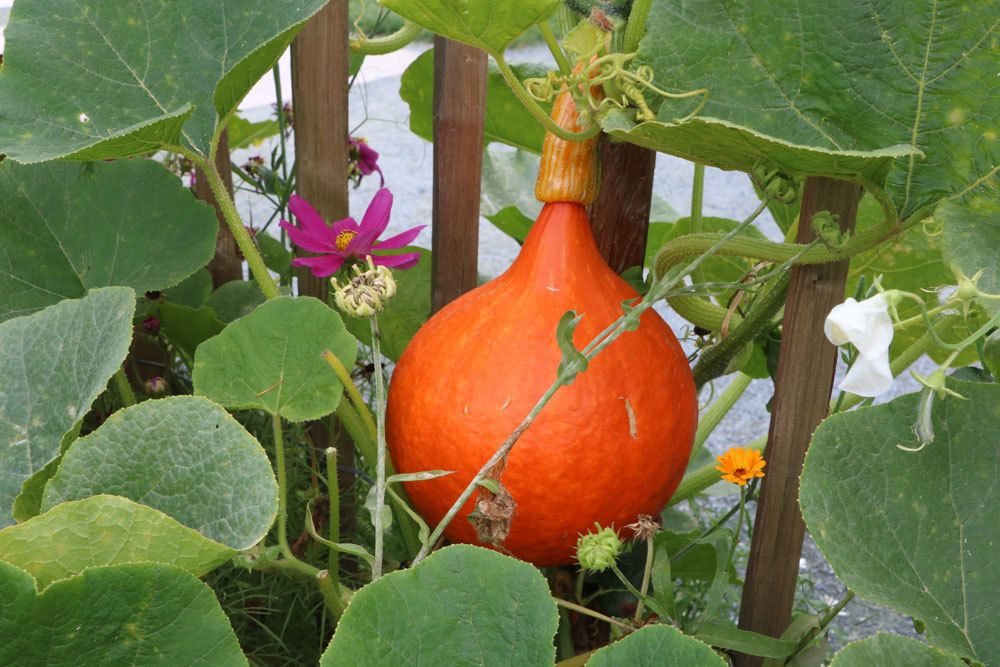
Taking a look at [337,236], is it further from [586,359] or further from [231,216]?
[586,359]

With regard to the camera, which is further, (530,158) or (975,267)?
(530,158)

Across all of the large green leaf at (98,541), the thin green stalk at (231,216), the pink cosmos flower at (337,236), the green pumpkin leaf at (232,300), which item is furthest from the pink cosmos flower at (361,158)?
the large green leaf at (98,541)

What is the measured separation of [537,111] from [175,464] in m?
0.39

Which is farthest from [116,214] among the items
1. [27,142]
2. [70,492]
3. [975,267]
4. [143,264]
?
[975,267]

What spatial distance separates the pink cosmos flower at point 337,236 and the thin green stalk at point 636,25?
1.04 feet

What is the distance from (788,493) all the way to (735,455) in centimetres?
8

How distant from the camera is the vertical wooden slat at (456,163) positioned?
1.13m

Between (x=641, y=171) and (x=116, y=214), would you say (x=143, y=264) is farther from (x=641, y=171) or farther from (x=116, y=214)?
(x=641, y=171)

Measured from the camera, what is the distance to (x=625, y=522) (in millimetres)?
916

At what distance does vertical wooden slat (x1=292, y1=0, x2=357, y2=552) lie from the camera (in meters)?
1.14

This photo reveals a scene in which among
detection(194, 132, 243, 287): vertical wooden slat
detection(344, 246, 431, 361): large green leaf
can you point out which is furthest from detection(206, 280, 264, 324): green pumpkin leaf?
detection(344, 246, 431, 361): large green leaf

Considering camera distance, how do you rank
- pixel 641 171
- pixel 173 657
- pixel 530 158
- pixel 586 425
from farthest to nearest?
1. pixel 530 158
2. pixel 641 171
3. pixel 586 425
4. pixel 173 657

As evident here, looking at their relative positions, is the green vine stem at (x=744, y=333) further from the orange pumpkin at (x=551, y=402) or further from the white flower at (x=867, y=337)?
the white flower at (x=867, y=337)

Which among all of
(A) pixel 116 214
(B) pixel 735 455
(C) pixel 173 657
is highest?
(A) pixel 116 214
